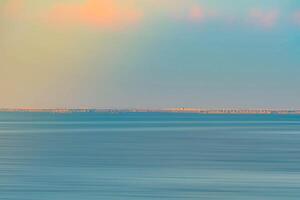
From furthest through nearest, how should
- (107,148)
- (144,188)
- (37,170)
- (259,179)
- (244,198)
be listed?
(107,148) < (37,170) < (259,179) < (144,188) < (244,198)

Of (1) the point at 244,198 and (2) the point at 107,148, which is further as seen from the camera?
(2) the point at 107,148

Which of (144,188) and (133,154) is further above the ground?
(133,154)

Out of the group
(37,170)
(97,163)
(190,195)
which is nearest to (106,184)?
(190,195)

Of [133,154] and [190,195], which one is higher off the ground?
[133,154]

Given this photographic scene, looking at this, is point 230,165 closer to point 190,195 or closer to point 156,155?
point 156,155

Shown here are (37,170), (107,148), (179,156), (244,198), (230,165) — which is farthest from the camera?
(107,148)

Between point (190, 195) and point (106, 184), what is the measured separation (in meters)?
4.88

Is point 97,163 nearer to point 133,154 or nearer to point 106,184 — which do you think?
point 133,154

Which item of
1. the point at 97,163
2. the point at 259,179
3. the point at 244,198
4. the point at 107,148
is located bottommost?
the point at 244,198

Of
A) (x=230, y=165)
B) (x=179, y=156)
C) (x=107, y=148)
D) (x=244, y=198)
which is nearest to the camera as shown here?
(x=244, y=198)

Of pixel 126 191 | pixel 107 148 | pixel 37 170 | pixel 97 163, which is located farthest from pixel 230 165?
pixel 107 148

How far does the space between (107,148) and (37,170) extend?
852 inches

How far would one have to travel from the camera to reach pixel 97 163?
49.1 metres

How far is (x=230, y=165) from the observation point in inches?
1882
